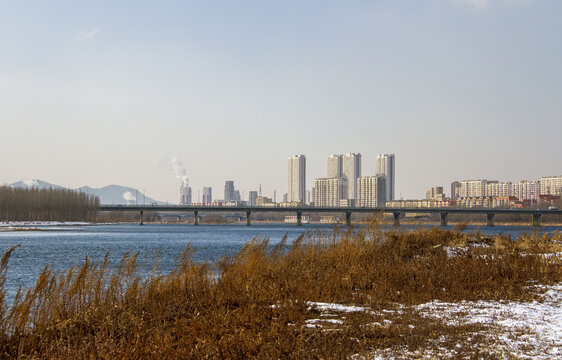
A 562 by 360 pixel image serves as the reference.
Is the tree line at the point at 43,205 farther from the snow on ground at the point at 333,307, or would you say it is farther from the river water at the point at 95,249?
the snow on ground at the point at 333,307

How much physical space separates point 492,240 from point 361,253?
37.7 feet

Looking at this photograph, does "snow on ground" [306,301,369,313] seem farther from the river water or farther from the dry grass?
the river water

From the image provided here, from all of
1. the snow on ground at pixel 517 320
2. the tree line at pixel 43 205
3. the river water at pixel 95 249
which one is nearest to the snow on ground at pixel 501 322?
the snow on ground at pixel 517 320

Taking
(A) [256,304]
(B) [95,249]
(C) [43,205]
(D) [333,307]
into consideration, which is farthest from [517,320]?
(C) [43,205]

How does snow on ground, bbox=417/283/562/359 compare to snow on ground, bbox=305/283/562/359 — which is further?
snow on ground, bbox=417/283/562/359

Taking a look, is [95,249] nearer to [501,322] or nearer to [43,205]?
[501,322]

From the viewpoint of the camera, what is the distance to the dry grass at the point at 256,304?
7.61m

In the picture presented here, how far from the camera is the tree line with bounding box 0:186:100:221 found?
136 metres

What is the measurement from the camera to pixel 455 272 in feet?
46.0

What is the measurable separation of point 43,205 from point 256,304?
147074 mm

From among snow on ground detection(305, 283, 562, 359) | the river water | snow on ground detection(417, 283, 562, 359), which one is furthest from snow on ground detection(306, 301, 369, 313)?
the river water

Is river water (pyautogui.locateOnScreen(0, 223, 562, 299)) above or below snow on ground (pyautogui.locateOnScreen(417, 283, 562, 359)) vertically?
below

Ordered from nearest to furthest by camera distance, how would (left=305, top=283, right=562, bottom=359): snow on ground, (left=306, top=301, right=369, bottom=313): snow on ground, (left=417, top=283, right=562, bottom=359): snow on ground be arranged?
(left=305, top=283, right=562, bottom=359): snow on ground < (left=417, top=283, right=562, bottom=359): snow on ground < (left=306, top=301, right=369, bottom=313): snow on ground

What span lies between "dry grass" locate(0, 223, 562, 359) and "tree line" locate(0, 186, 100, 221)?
136 metres
